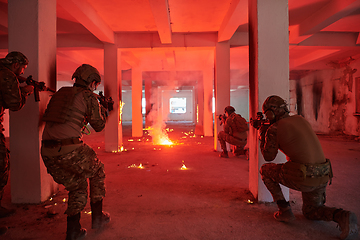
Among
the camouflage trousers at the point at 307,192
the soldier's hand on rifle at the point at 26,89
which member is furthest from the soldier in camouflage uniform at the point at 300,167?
the soldier's hand on rifle at the point at 26,89

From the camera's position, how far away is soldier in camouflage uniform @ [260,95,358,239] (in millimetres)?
2262

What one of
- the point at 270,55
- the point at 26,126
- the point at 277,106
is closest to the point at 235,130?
the point at 270,55

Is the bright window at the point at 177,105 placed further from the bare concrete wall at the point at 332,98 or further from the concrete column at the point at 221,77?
the concrete column at the point at 221,77

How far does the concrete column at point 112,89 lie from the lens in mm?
7012

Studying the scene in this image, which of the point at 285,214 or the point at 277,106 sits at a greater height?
the point at 277,106

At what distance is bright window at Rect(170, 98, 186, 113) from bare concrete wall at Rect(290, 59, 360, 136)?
50.6 ft

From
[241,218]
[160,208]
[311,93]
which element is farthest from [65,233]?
[311,93]

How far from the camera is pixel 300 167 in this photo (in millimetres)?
2281

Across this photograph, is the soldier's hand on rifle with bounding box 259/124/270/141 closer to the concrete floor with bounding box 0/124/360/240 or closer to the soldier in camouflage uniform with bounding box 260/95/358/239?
the soldier in camouflage uniform with bounding box 260/95/358/239

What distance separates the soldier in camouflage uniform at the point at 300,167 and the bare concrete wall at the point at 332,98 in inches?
390

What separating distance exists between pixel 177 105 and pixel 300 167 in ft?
86.6

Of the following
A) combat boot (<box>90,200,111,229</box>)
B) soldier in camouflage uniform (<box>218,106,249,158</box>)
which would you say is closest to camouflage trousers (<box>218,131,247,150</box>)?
soldier in camouflage uniform (<box>218,106,249,158</box>)

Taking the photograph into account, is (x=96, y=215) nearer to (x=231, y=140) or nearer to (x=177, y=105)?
(x=231, y=140)

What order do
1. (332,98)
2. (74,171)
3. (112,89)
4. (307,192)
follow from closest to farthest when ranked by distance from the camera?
1. (74,171)
2. (307,192)
3. (112,89)
4. (332,98)
